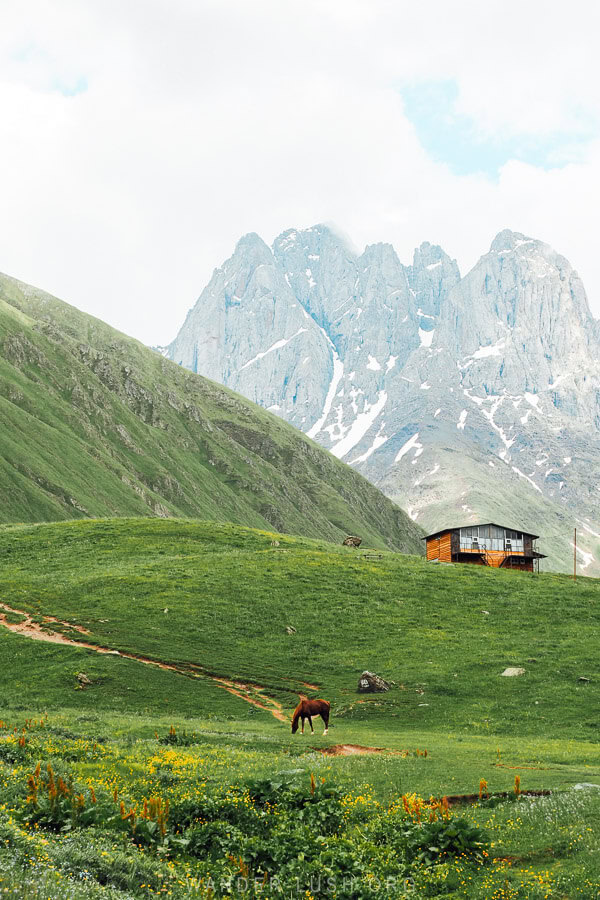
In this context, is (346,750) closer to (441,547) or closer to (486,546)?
(486,546)

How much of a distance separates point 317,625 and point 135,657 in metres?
15.7

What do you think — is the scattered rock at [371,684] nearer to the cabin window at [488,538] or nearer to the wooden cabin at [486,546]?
the wooden cabin at [486,546]

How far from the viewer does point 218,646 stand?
172 ft

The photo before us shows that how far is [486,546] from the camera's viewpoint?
10769 cm

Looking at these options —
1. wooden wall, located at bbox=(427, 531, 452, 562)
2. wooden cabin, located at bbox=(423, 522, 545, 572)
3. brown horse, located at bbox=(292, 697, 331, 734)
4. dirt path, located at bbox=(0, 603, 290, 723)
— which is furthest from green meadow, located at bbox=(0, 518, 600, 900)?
Answer: wooden wall, located at bbox=(427, 531, 452, 562)

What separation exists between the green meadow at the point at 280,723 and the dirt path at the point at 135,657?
225mm

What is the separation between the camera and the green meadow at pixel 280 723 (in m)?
15.9

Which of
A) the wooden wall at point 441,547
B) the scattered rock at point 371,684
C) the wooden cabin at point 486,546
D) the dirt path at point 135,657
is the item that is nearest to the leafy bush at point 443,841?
the dirt path at point 135,657

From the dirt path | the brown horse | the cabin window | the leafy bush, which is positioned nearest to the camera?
the leafy bush

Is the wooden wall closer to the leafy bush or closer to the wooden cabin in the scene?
the wooden cabin

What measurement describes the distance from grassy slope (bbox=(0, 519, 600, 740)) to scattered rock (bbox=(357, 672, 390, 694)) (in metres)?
0.70

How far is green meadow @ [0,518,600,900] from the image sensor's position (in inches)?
627

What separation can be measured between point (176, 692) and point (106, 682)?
4.24 m

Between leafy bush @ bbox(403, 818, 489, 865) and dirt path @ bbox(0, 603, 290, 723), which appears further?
dirt path @ bbox(0, 603, 290, 723)
